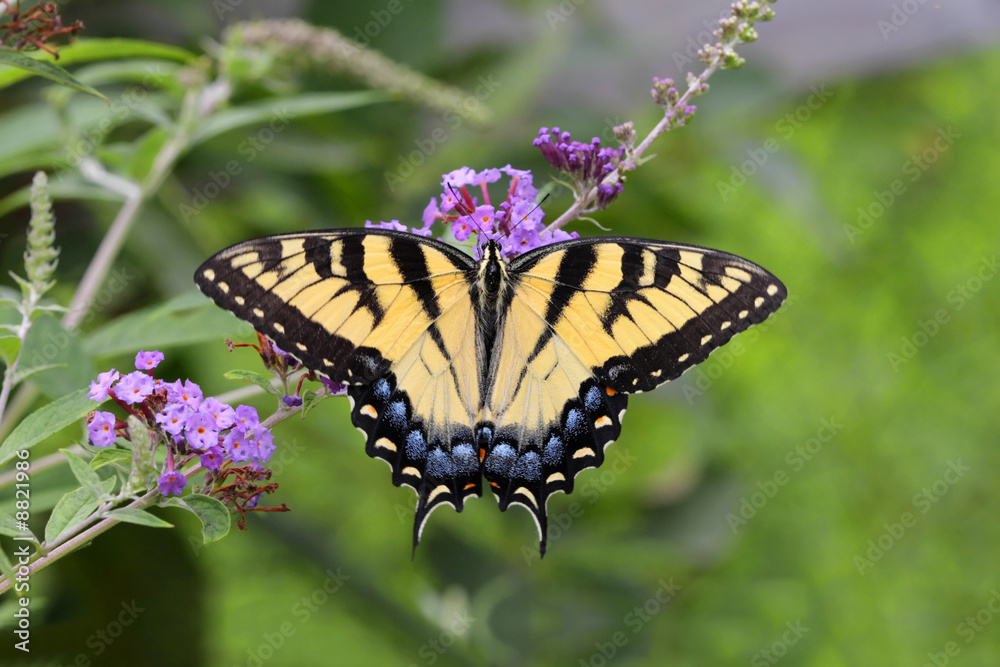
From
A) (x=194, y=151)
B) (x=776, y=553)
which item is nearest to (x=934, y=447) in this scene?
(x=776, y=553)

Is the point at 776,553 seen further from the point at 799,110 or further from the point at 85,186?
the point at 85,186

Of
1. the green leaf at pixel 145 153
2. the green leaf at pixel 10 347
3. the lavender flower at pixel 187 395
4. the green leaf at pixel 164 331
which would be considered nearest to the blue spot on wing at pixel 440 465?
the green leaf at pixel 164 331

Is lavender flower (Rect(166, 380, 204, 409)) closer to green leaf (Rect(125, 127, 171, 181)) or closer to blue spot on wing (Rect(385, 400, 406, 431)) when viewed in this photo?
blue spot on wing (Rect(385, 400, 406, 431))

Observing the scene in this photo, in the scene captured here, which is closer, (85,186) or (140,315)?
(140,315)

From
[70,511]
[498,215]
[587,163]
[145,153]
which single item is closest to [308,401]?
[70,511]

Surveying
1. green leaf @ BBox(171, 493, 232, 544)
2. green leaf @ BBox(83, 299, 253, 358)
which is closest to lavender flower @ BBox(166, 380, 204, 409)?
green leaf @ BBox(171, 493, 232, 544)

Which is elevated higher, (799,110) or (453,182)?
(799,110)

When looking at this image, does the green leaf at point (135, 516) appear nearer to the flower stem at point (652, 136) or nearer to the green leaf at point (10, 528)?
the green leaf at point (10, 528)
